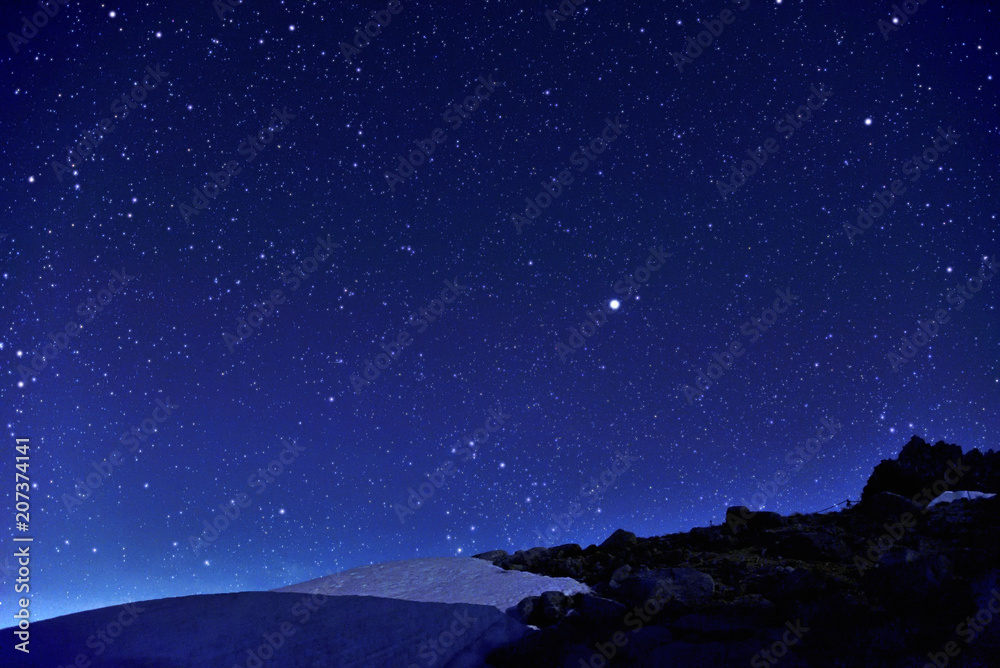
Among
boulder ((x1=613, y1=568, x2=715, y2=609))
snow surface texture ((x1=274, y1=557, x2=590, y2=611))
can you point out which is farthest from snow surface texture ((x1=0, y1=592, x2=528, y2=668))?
boulder ((x1=613, y1=568, x2=715, y2=609))

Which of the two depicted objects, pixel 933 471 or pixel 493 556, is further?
pixel 493 556

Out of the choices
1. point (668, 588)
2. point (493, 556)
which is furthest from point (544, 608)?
point (493, 556)

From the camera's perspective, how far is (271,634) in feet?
26.2

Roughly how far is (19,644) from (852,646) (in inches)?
422

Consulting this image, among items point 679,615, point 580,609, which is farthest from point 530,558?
point 679,615

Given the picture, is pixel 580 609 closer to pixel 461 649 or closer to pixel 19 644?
pixel 461 649

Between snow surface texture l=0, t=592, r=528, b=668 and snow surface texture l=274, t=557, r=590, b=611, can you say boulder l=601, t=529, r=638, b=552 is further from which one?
snow surface texture l=0, t=592, r=528, b=668

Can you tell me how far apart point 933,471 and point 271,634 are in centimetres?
1198

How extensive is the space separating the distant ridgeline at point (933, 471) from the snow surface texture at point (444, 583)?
260 inches

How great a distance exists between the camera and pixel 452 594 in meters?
8.91

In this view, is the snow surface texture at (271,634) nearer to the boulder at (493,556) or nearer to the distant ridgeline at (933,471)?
the boulder at (493,556)

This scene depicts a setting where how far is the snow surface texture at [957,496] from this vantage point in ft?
30.1

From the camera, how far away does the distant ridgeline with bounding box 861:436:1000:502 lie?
10.1 metres

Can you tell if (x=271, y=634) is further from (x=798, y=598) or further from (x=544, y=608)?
(x=798, y=598)
